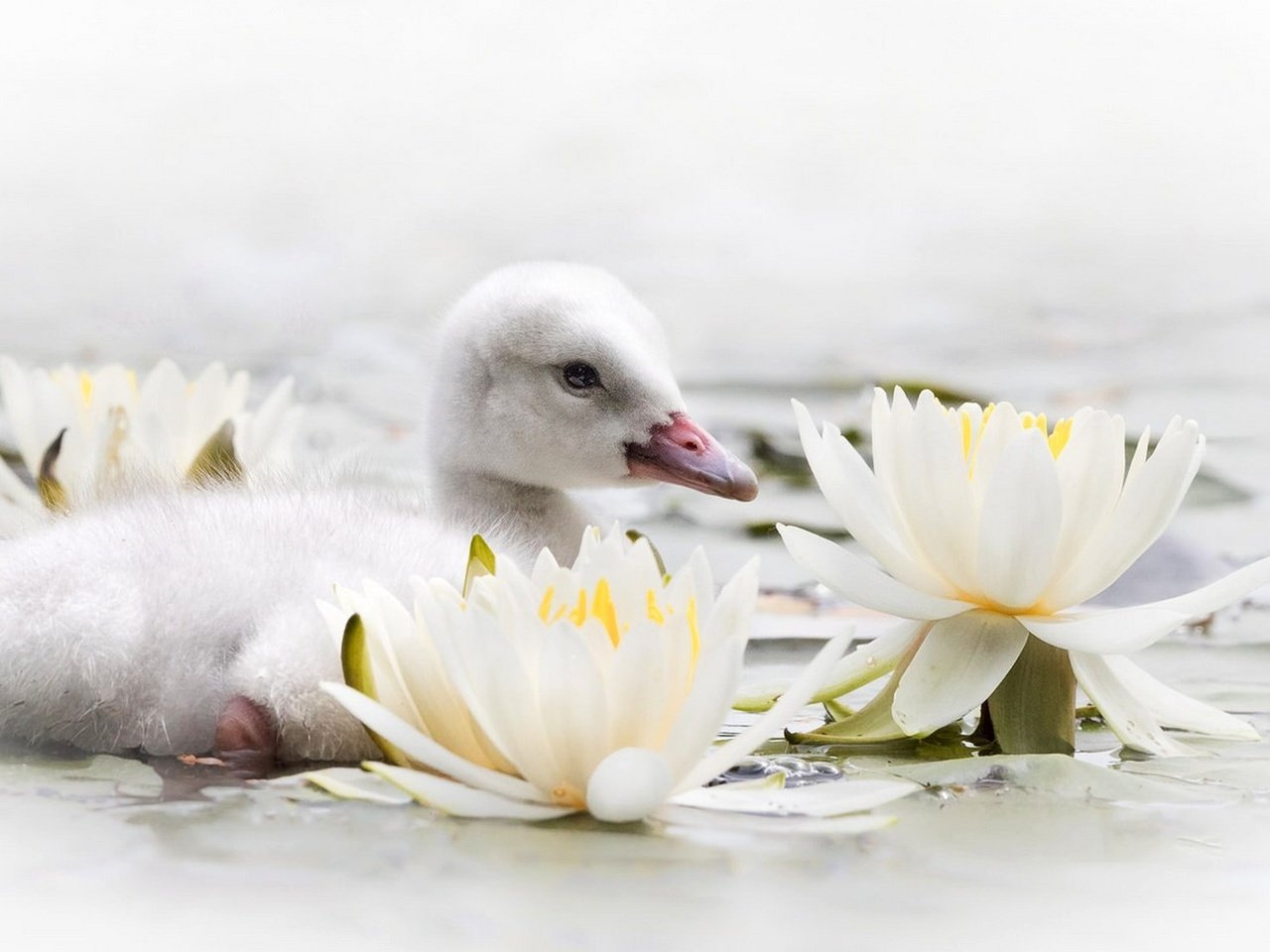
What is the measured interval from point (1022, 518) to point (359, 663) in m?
0.40

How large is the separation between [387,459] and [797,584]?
1.81ft

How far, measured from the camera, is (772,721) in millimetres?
822

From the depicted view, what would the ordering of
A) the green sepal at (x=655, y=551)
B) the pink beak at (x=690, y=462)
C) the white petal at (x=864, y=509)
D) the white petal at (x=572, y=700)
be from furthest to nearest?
the pink beak at (x=690, y=462) < the white petal at (x=864, y=509) < the green sepal at (x=655, y=551) < the white petal at (x=572, y=700)

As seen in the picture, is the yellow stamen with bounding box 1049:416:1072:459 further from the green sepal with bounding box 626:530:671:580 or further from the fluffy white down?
the fluffy white down

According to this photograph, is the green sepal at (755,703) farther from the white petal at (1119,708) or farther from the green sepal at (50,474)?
the green sepal at (50,474)

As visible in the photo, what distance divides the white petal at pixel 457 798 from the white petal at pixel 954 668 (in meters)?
0.27

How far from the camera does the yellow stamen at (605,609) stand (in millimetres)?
871

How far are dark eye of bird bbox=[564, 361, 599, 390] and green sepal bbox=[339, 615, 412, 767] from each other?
1.50 feet

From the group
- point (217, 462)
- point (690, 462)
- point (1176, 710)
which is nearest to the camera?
point (1176, 710)

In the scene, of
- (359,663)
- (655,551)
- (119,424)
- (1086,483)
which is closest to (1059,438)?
(1086,483)

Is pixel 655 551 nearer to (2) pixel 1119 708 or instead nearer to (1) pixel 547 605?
(1) pixel 547 605

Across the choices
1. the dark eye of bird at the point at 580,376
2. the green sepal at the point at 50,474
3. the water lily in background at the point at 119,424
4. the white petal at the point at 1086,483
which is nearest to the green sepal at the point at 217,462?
the water lily in background at the point at 119,424

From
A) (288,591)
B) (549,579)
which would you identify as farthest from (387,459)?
(549,579)

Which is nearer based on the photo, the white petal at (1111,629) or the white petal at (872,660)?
the white petal at (1111,629)
